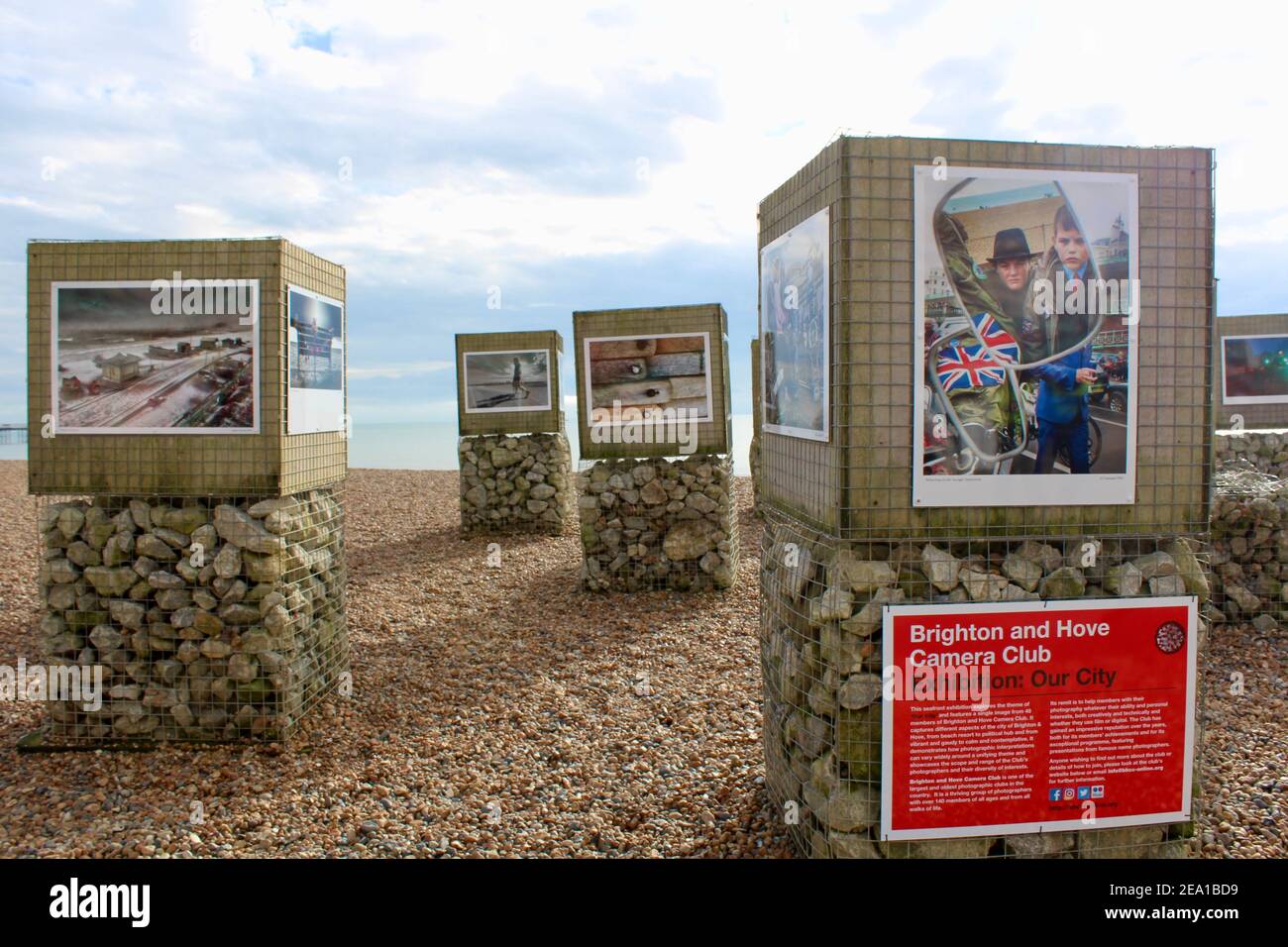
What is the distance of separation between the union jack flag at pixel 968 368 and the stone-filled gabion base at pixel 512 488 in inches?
435

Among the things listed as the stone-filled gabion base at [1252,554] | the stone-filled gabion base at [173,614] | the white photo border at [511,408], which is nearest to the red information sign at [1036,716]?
the stone-filled gabion base at [173,614]

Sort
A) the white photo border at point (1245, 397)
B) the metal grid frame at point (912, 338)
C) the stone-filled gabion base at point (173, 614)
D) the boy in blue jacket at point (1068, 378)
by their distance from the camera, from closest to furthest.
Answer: the metal grid frame at point (912, 338), the boy in blue jacket at point (1068, 378), the stone-filled gabion base at point (173, 614), the white photo border at point (1245, 397)

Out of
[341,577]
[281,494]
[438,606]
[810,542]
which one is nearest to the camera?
[810,542]

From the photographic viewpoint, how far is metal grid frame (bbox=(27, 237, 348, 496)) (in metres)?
5.83

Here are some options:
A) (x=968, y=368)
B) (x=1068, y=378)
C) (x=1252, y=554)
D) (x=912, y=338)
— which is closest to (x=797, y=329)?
(x=912, y=338)

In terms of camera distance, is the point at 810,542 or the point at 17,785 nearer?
the point at 810,542

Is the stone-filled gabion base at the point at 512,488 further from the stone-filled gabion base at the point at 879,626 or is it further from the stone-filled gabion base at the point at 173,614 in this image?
the stone-filled gabion base at the point at 879,626

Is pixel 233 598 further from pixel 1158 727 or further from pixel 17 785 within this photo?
pixel 1158 727

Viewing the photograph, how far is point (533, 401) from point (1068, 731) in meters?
11.5

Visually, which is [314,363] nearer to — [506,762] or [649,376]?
[506,762]

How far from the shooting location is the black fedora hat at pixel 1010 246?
3.89 m

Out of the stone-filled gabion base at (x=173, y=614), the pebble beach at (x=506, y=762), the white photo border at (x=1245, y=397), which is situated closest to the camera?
the pebble beach at (x=506, y=762)

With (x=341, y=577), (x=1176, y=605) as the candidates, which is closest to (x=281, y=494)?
(x=341, y=577)

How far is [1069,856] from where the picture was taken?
4.09 m
